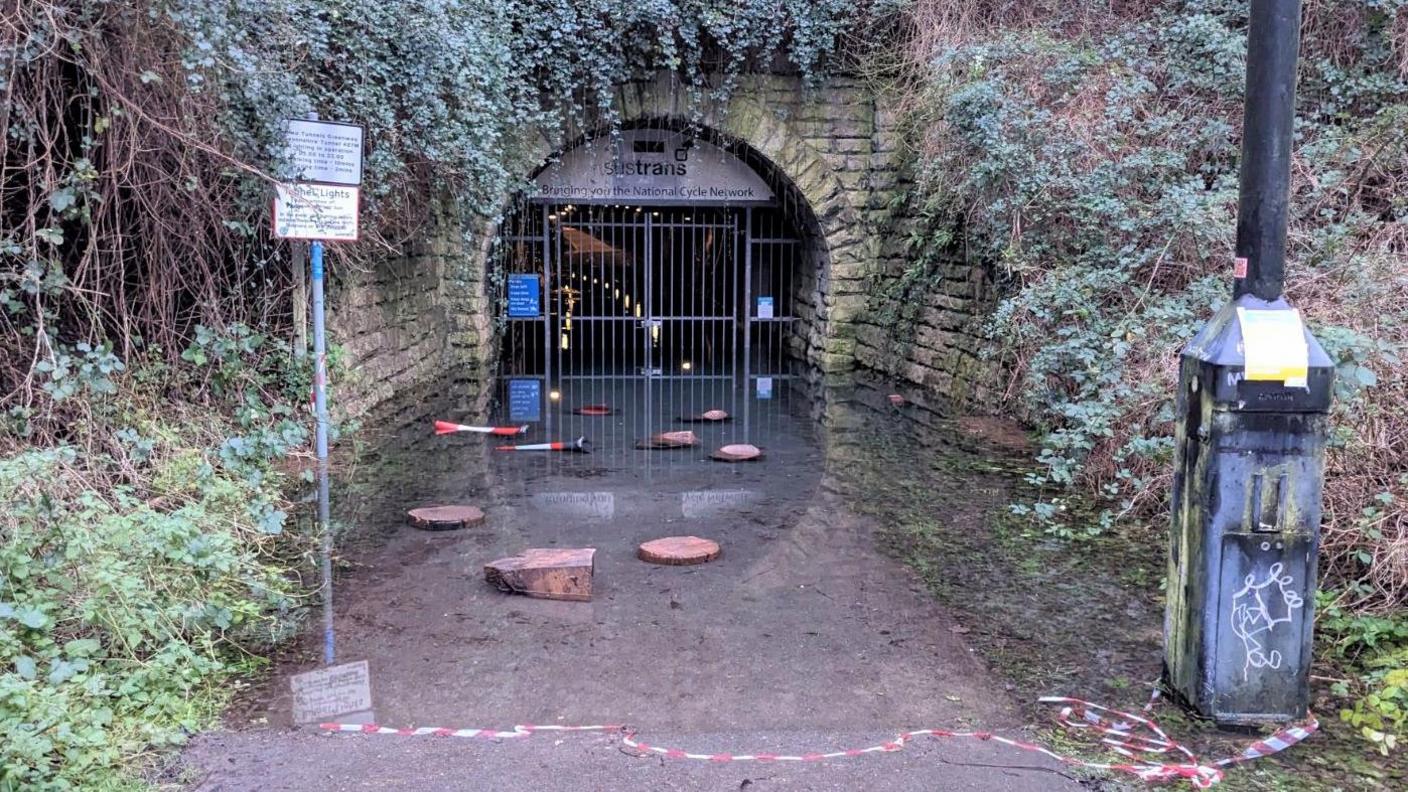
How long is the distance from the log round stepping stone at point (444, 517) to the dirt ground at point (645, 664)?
0.11m

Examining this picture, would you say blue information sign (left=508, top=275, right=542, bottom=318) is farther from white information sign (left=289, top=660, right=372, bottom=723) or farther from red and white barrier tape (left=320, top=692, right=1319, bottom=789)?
red and white barrier tape (left=320, top=692, right=1319, bottom=789)

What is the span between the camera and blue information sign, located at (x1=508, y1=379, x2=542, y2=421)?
1015 centimetres

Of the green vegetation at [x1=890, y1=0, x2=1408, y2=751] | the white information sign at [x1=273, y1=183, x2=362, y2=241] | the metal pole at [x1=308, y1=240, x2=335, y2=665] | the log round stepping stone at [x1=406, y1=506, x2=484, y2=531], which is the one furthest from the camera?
the metal pole at [x1=308, y1=240, x2=335, y2=665]

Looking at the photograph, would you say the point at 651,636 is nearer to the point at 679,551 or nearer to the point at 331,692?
the point at 679,551

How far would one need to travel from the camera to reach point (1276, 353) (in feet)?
10.7

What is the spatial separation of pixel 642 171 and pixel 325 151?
25.3 ft

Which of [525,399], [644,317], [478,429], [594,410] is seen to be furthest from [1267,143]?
[644,317]

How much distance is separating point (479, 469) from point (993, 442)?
12.6 ft

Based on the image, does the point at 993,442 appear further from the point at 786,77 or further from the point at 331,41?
the point at 786,77

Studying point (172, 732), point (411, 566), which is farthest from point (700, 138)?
point (172, 732)

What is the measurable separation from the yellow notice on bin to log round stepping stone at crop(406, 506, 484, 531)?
4.10 meters

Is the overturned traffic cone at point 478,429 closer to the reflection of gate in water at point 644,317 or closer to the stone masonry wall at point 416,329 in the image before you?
the reflection of gate in water at point 644,317

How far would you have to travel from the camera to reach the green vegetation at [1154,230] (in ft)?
15.0

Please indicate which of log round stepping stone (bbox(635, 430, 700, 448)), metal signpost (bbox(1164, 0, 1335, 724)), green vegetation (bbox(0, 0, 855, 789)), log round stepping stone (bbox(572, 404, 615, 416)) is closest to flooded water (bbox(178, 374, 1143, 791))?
green vegetation (bbox(0, 0, 855, 789))
